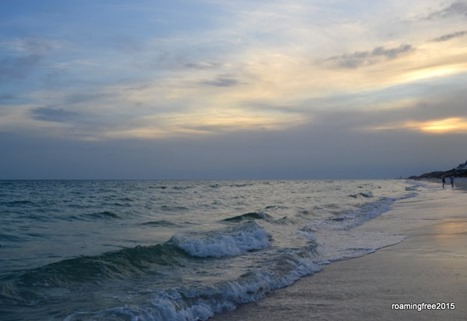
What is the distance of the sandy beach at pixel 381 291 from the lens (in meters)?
7.35

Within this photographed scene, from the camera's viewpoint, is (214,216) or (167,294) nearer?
(167,294)

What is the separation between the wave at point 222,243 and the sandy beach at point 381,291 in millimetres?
3570

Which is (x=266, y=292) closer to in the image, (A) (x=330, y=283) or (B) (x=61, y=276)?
(A) (x=330, y=283)

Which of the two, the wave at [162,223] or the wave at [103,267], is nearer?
the wave at [103,267]

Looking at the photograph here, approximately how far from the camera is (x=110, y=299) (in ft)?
27.3

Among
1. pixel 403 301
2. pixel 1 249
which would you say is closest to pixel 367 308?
pixel 403 301

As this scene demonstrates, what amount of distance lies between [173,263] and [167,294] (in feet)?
13.4

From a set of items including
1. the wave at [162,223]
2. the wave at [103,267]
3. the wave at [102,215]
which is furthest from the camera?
the wave at [102,215]

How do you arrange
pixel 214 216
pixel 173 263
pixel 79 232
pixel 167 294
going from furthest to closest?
1. pixel 214 216
2. pixel 79 232
3. pixel 173 263
4. pixel 167 294

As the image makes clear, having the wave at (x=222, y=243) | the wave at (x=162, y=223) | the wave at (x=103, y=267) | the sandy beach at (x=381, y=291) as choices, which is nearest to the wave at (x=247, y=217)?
the wave at (x=162, y=223)

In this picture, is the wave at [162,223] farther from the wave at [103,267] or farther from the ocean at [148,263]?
the wave at [103,267]

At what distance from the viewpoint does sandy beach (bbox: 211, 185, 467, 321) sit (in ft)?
24.1

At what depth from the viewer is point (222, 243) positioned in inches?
576

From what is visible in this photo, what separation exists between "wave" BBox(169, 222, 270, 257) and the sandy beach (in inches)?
141
